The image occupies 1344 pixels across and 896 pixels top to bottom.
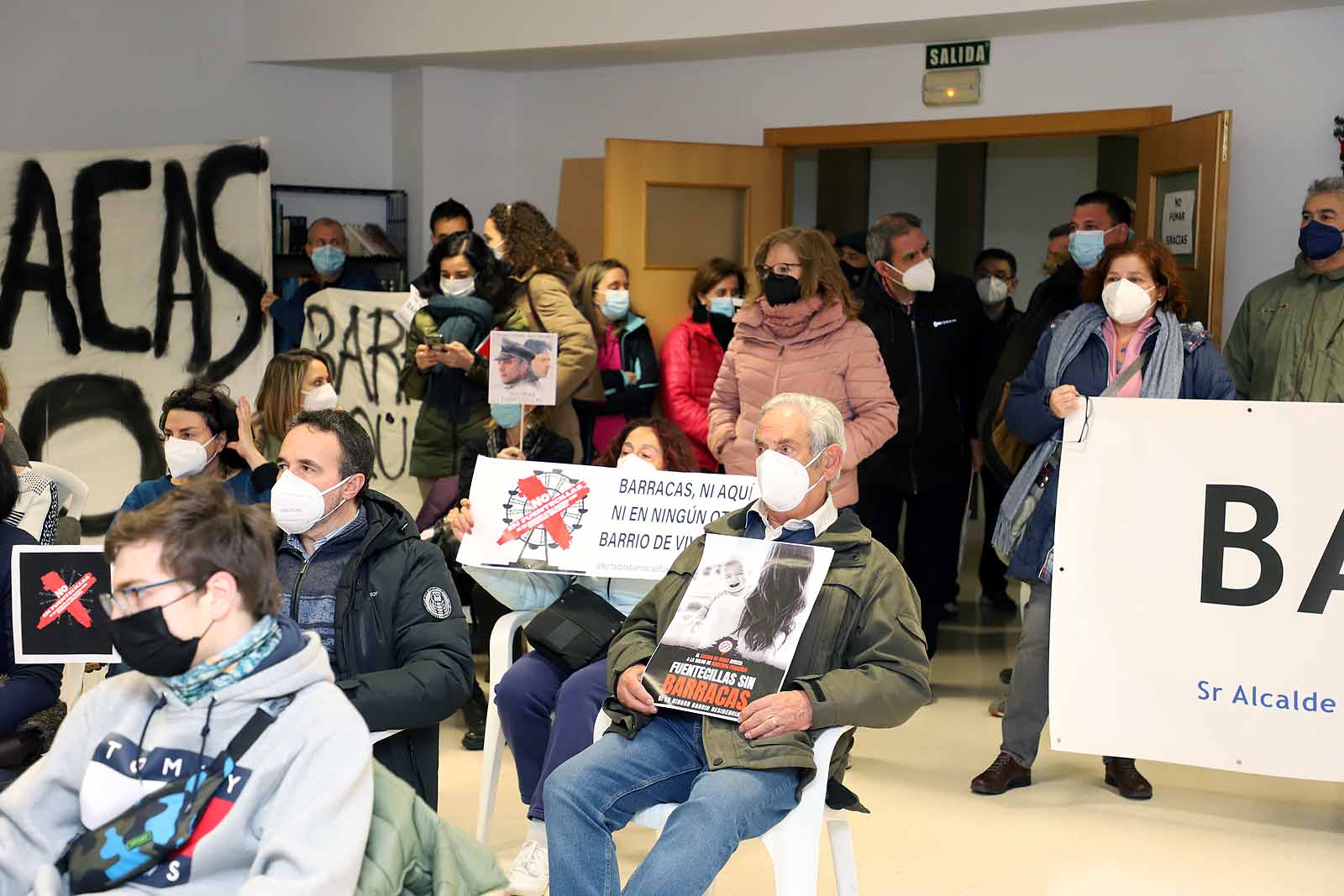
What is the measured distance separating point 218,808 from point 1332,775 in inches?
115

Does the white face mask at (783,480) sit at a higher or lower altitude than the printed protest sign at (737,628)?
higher

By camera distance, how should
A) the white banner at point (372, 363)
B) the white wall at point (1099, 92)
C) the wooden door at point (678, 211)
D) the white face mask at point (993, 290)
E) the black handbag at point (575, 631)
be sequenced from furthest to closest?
the white banner at point (372, 363) → the white face mask at point (993, 290) → the wooden door at point (678, 211) → the white wall at point (1099, 92) → the black handbag at point (575, 631)

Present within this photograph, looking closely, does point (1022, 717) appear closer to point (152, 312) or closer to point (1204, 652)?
point (1204, 652)

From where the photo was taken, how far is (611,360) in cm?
603

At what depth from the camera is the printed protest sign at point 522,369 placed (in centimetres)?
446

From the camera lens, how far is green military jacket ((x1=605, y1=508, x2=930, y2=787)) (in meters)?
2.88

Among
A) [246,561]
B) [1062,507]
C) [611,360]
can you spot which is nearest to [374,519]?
[246,561]

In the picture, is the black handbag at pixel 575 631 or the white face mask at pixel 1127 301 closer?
the black handbag at pixel 575 631

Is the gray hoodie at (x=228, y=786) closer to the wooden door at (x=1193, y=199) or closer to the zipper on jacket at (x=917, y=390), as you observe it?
the zipper on jacket at (x=917, y=390)

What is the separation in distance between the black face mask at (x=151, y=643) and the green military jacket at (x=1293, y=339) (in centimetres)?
358

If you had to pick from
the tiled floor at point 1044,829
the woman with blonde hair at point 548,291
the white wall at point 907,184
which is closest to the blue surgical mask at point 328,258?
the woman with blonde hair at point 548,291

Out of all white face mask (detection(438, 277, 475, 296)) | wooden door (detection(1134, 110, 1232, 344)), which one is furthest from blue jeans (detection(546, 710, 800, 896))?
wooden door (detection(1134, 110, 1232, 344))

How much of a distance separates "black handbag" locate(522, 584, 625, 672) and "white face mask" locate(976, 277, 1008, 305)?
11.9 ft

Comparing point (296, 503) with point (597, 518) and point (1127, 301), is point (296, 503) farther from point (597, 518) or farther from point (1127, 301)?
point (1127, 301)
